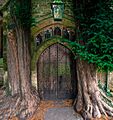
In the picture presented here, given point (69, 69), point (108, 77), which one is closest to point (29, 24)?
point (69, 69)

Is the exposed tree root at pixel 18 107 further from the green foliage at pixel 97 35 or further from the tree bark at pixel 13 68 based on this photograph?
the green foliage at pixel 97 35

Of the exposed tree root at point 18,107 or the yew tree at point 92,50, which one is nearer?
the yew tree at point 92,50

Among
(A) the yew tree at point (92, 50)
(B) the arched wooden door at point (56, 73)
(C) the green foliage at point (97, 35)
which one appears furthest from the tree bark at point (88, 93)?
(B) the arched wooden door at point (56, 73)

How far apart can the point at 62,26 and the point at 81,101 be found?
2.58m

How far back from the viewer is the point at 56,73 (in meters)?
7.37

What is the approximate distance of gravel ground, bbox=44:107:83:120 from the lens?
636 centimetres

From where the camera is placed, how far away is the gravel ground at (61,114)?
251 inches

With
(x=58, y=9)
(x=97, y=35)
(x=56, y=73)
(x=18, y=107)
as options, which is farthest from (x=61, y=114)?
(x=58, y=9)

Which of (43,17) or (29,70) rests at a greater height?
(43,17)

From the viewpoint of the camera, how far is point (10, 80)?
6926mm

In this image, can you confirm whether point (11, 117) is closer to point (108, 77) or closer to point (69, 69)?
point (69, 69)

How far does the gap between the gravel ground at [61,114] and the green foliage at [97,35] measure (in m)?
1.68

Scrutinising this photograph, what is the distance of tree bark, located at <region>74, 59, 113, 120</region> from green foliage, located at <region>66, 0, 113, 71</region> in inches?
17.3

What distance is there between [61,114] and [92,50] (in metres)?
2.21
